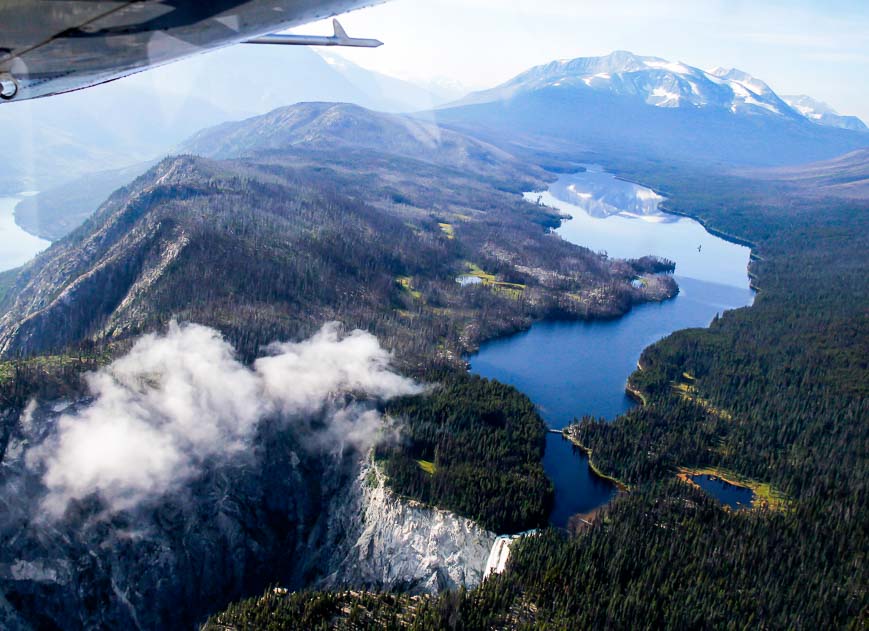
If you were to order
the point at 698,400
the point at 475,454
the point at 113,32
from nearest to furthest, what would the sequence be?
the point at 113,32
the point at 475,454
the point at 698,400

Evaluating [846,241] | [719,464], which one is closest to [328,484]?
[719,464]

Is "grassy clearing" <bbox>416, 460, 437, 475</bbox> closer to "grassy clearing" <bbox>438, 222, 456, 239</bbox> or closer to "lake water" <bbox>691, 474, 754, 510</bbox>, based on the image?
"lake water" <bbox>691, 474, 754, 510</bbox>

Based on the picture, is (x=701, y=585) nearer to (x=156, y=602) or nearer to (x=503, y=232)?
(x=156, y=602)

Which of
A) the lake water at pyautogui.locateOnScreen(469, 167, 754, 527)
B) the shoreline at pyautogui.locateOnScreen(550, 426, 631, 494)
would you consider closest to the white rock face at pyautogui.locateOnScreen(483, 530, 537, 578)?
the lake water at pyautogui.locateOnScreen(469, 167, 754, 527)

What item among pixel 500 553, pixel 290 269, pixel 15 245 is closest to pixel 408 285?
pixel 290 269

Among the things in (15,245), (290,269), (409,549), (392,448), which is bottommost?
(15,245)

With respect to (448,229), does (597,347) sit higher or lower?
lower

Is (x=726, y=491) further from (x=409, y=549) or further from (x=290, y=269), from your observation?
(x=290, y=269)
